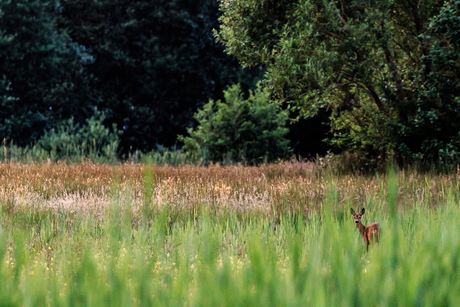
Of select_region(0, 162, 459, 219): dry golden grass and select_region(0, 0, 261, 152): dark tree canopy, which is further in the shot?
select_region(0, 0, 261, 152): dark tree canopy

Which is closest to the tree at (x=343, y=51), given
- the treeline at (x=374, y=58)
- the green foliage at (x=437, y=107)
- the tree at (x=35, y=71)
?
the treeline at (x=374, y=58)

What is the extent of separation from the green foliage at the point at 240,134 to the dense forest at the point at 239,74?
0.17 ft

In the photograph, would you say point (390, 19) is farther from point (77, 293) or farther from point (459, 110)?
point (77, 293)

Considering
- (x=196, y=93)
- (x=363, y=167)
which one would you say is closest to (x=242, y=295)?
(x=363, y=167)

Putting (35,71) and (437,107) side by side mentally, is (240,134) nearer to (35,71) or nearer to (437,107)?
(437,107)

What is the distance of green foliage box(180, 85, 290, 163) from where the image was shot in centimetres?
1720

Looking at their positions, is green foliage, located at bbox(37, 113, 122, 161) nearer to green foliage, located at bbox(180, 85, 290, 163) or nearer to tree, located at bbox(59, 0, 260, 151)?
green foliage, located at bbox(180, 85, 290, 163)

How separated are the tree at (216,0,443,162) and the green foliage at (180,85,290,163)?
557cm

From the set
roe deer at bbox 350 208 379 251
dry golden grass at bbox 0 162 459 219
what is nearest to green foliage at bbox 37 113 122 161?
dry golden grass at bbox 0 162 459 219

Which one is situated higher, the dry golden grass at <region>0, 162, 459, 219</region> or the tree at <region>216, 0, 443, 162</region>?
the tree at <region>216, 0, 443, 162</region>

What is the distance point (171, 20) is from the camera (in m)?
25.3

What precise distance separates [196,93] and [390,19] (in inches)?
629

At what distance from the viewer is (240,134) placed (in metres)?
17.3

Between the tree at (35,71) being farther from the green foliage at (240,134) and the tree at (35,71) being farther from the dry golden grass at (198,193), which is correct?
the dry golden grass at (198,193)
